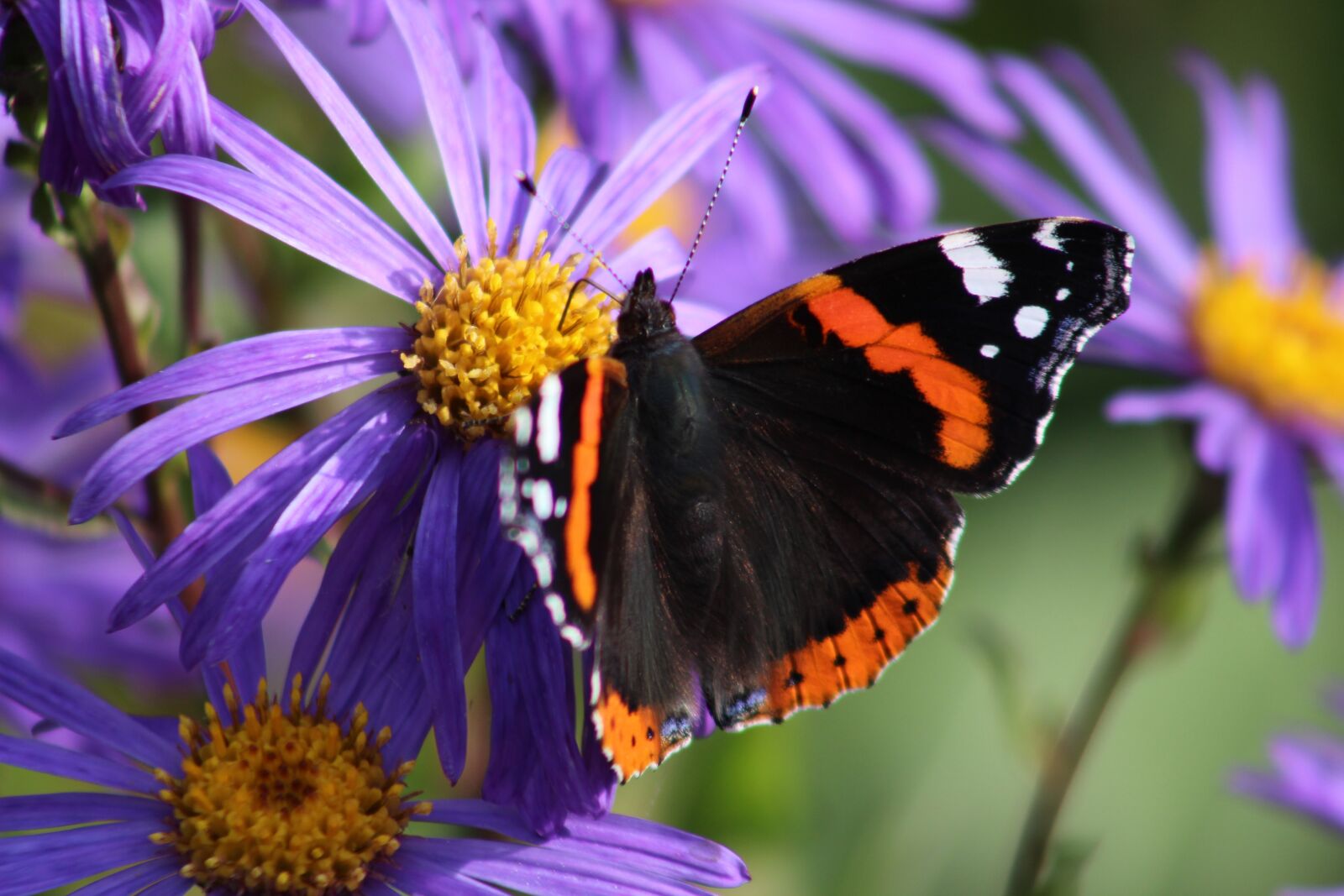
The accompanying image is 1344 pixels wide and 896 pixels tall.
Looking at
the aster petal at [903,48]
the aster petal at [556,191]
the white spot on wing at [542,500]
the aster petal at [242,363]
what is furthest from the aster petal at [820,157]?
the white spot on wing at [542,500]

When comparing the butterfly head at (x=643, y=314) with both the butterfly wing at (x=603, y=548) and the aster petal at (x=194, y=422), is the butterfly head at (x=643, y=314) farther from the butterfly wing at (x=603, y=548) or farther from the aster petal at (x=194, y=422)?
the aster petal at (x=194, y=422)

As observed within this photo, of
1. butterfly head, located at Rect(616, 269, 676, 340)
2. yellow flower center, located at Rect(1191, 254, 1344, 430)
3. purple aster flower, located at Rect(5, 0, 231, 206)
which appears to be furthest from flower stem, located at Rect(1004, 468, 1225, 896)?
purple aster flower, located at Rect(5, 0, 231, 206)

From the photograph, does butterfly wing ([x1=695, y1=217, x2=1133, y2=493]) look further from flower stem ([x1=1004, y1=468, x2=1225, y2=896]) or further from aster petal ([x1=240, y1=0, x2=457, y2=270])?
flower stem ([x1=1004, y1=468, x2=1225, y2=896])

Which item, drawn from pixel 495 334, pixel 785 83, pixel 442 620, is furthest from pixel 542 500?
pixel 785 83

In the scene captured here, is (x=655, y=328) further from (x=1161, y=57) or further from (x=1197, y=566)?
(x=1161, y=57)

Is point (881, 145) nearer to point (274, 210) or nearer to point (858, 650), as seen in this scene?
point (858, 650)

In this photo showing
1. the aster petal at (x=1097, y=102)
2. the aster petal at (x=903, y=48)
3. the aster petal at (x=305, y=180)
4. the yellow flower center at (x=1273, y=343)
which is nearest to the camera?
the aster petal at (x=305, y=180)
